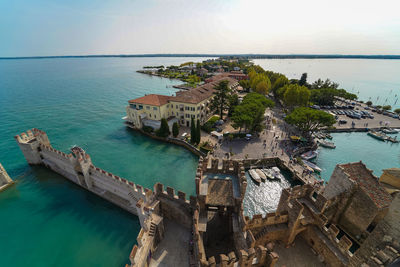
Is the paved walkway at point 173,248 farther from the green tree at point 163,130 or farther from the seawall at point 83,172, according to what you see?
the green tree at point 163,130

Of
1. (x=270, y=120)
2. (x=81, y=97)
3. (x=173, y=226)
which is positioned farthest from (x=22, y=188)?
(x=81, y=97)

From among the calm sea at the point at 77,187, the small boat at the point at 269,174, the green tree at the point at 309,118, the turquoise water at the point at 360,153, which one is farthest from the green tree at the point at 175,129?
the turquoise water at the point at 360,153

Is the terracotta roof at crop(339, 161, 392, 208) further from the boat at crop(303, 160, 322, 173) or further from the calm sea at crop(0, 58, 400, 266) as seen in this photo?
the boat at crop(303, 160, 322, 173)

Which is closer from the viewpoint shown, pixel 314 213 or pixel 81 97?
pixel 314 213

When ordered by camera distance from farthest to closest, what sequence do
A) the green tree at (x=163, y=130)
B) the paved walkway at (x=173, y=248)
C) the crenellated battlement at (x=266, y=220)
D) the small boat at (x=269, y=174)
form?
the green tree at (x=163, y=130), the small boat at (x=269, y=174), the paved walkway at (x=173, y=248), the crenellated battlement at (x=266, y=220)

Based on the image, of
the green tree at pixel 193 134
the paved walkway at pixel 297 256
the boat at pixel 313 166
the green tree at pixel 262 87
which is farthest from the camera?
the green tree at pixel 262 87

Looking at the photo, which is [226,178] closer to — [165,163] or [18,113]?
[165,163]
